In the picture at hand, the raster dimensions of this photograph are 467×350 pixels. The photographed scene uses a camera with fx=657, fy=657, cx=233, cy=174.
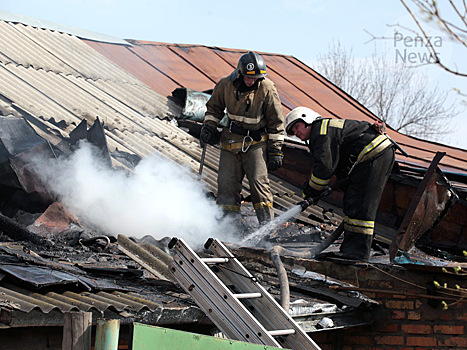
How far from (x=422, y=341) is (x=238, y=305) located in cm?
248

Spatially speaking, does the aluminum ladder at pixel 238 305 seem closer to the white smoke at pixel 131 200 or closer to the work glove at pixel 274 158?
the white smoke at pixel 131 200

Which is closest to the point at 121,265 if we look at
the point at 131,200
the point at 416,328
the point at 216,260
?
the point at 216,260

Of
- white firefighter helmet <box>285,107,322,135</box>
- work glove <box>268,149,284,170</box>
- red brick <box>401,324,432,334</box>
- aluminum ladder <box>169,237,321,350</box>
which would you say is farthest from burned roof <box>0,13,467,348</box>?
white firefighter helmet <box>285,107,322,135</box>

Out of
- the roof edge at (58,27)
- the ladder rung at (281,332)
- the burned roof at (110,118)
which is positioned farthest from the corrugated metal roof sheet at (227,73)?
the ladder rung at (281,332)

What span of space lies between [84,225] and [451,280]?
3.25 meters

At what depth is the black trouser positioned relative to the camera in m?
5.97

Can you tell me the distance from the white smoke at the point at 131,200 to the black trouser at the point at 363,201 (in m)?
1.37

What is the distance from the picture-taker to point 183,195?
7.12 metres

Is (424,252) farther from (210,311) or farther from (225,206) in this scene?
(210,311)

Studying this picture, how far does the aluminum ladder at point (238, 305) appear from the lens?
3738mm

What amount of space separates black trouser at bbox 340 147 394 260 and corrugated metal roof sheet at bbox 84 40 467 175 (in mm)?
3591

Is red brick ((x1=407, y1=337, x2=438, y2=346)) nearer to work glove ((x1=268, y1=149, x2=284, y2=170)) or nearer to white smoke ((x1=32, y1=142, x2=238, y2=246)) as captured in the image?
white smoke ((x1=32, y1=142, x2=238, y2=246))

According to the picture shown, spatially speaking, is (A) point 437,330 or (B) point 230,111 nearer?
(A) point 437,330

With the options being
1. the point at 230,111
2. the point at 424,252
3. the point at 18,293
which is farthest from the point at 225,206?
the point at 18,293
